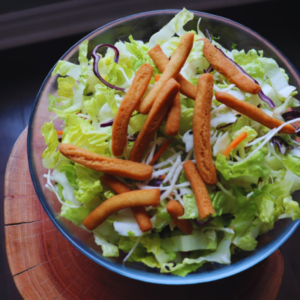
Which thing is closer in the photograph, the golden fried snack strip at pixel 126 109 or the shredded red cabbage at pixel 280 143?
the golden fried snack strip at pixel 126 109

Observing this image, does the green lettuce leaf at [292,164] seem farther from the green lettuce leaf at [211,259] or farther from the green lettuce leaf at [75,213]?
the green lettuce leaf at [75,213]

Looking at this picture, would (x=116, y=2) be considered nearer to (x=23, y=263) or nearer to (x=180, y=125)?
(x=180, y=125)

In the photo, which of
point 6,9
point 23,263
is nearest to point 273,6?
point 6,9

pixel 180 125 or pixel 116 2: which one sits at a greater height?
pixel 116 2

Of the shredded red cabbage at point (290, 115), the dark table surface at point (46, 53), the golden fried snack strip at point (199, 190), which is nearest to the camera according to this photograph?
the golden fried snack strip at point (199, 190)

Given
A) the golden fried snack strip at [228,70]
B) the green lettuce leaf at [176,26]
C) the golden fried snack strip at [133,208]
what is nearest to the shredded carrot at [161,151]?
the golden fried snack strip at [133,208]
